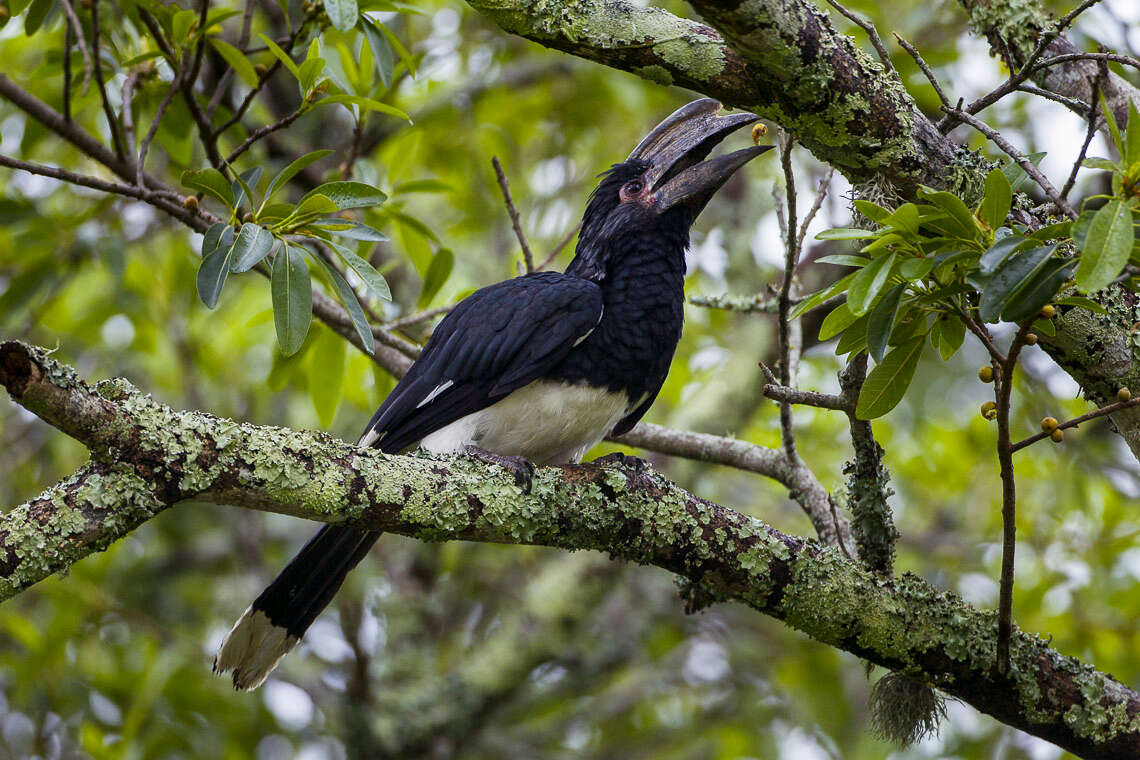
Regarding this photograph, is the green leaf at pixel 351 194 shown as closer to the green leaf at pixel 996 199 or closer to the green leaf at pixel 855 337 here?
the green leaf at pixel 855 337

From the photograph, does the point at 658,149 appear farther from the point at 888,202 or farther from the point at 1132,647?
the point at 1132,647

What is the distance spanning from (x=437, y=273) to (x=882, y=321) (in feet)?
6.83

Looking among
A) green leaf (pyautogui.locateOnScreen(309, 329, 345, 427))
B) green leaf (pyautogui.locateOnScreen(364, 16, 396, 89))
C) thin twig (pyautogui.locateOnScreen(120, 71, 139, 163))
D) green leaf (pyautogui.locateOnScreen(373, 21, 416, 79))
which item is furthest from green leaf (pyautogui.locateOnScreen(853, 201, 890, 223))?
thin twig (pyautogui.locateOnScreen(120, 71, 139, 163))

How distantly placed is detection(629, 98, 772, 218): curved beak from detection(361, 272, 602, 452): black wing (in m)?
0.46

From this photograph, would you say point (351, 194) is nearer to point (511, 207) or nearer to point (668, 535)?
point (511, 207)

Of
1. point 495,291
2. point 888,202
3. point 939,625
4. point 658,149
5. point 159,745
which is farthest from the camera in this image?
point 159,745

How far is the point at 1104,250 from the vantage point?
1837 mm

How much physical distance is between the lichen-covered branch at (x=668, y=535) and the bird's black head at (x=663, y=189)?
1.02 metres

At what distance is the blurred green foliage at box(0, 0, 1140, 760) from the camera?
4828mm

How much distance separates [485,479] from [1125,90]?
203 cm

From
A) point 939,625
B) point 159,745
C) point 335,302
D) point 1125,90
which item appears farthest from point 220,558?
point 1125,90

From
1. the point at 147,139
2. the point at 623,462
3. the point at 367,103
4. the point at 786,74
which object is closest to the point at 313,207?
the point at 367,103

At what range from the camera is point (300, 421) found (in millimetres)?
6164

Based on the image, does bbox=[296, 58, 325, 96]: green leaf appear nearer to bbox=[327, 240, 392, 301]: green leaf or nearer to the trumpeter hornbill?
bbox=[327, 240, 392, 301]: green leaf
